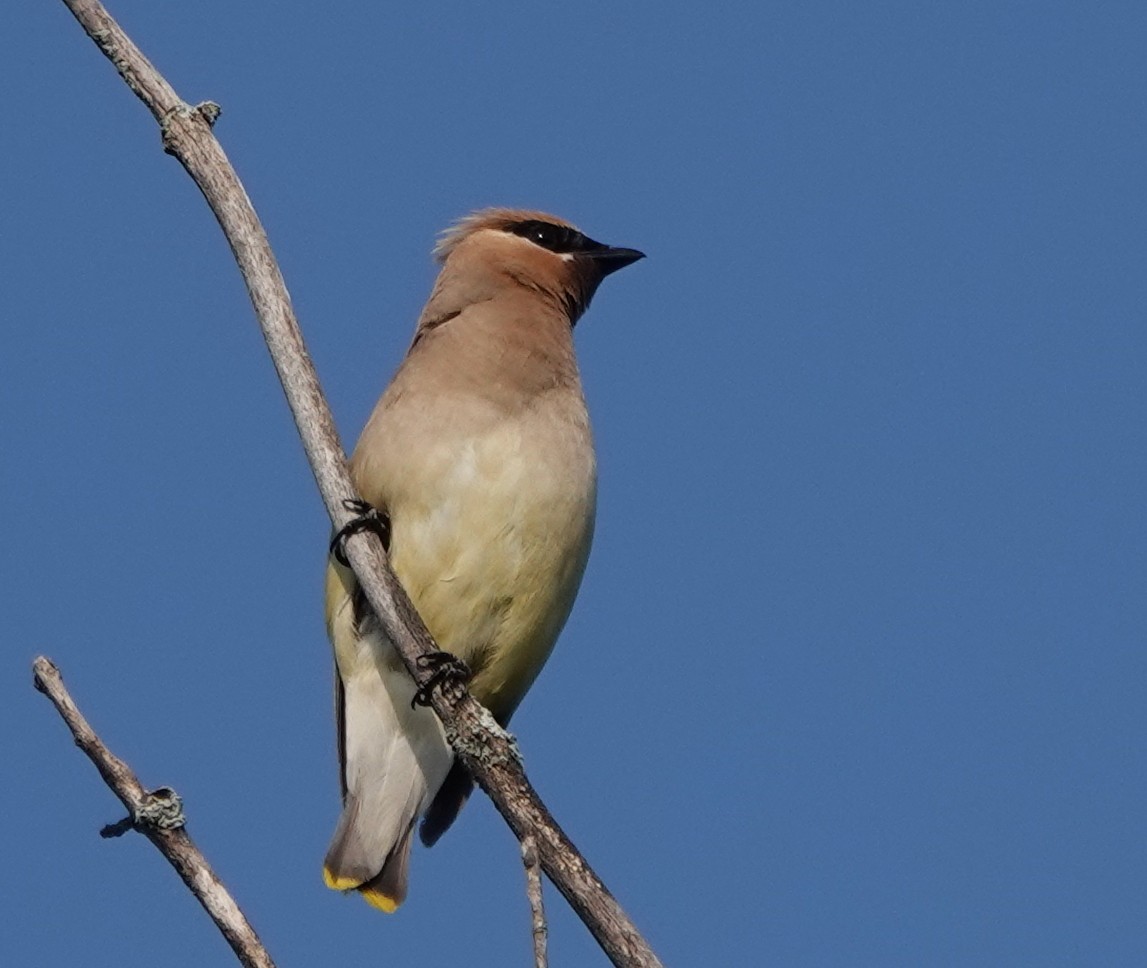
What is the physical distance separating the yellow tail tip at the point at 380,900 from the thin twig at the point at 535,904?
6.89 ft

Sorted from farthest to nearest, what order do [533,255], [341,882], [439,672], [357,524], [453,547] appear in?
[533,255], [341,882], [453,547], [357,524], [439,672]

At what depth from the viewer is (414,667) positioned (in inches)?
194

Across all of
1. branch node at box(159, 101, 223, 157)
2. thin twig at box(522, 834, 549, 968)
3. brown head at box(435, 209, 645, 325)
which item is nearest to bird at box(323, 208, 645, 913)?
brown head at box(435, 209, 645, 325)

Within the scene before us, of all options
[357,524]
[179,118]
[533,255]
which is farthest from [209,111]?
[533,255]

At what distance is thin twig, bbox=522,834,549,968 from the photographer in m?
3.50

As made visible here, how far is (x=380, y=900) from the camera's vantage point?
595cm

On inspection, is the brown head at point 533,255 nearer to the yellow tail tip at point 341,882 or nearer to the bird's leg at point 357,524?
the bird's leg at point 357,524

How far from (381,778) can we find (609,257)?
215cm

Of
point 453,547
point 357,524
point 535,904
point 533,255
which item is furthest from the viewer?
point 533,255

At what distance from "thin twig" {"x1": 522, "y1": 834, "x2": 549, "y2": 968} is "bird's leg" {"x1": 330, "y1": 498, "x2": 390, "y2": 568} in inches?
54.8

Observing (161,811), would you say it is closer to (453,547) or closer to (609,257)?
(453,547)

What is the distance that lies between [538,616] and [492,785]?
43.8 inches

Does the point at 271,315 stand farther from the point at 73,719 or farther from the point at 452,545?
the point at 73,719

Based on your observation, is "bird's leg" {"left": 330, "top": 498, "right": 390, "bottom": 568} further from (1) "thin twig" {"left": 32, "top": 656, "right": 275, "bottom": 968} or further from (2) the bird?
(1) "thin twig" {"left": 32, "top": 656, "right": 275, "bottom": 968}
